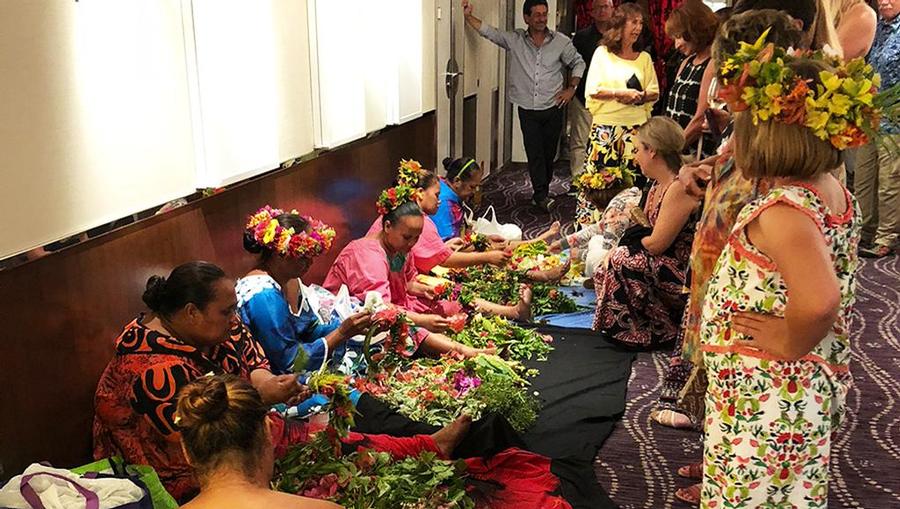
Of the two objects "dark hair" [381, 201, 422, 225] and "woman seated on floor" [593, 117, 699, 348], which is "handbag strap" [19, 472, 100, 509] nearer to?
"dark hair" [381, 201, 422, 225]

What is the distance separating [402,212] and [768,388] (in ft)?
7.79

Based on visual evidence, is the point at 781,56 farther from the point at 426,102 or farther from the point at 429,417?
the point at 426,102

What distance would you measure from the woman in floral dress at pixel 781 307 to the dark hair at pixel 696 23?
271 centimetres

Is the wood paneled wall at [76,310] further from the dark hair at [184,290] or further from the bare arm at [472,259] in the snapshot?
the bare arm at [472,259]

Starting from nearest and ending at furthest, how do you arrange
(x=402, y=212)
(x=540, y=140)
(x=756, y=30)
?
(x=756, y=30), (x=402, y=212), (x=540, y=140)

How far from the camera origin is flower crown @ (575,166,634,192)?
543 centimetres

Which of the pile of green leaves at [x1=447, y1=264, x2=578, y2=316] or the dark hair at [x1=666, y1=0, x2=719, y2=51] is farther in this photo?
the pile of green leaves at [x1=447, y1=264, x2=578, y2=316]

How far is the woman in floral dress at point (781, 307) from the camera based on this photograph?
1.90 m

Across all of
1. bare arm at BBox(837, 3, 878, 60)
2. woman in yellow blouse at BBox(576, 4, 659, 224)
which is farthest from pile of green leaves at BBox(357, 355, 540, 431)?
woman in yellow blouse at BBox(576, 4, 659, 224)

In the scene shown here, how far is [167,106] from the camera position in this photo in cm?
294

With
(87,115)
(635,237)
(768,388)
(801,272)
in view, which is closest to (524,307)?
(635,237)

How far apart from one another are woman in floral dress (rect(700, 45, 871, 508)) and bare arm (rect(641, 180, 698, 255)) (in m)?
1.93

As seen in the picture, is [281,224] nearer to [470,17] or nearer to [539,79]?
[470,17]

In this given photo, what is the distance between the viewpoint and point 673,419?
3629 mm
